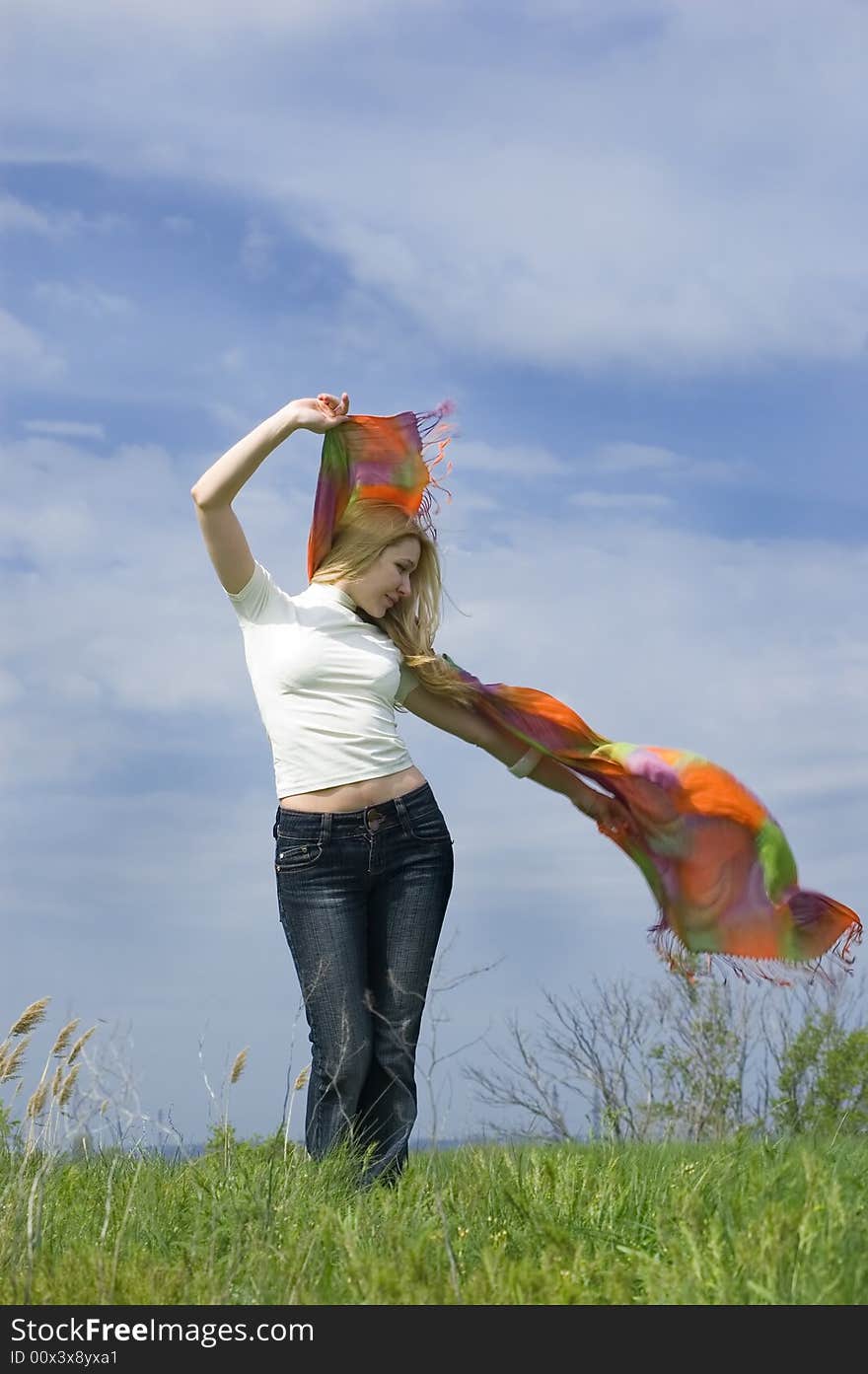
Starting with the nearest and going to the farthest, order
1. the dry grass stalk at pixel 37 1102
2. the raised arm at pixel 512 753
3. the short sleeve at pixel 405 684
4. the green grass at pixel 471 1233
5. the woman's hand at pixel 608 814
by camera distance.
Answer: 1. the green grass at pixel 471 1233
2. the dry grass stalk at pixel 37 1102
3. the short sleeve at pixel 405 684
4. the raised arm at pixel 512 753
5. the woman's hand at pixel 608 814

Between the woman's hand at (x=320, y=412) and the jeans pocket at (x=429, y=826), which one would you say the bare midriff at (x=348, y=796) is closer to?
the jeans pocket at (x=429, y=826)

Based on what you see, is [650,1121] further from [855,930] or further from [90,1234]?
[90,1234]

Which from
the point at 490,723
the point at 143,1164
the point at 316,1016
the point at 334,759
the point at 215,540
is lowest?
the point at 143,1164

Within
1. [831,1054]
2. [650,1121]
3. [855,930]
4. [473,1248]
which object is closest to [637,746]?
[855,930]

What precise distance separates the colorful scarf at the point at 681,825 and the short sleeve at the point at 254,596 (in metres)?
0.50

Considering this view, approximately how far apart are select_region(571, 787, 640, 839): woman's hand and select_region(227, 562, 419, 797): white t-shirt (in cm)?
106

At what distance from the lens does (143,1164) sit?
5488mm

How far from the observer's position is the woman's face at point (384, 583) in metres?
5.17

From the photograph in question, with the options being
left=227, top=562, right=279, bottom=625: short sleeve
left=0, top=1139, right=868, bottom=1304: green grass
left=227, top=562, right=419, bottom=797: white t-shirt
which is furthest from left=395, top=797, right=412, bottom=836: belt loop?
left=0, top=1139, right=868, bottom=1304: green grass

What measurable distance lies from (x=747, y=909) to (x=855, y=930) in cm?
43

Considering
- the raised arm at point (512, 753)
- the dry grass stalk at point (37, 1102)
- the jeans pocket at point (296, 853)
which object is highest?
the raised arm at point (512, 753)

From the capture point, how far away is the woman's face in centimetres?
517

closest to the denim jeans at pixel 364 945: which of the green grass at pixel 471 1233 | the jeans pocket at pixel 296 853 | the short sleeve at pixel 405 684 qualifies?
the jeans pocket at pixel 296 853

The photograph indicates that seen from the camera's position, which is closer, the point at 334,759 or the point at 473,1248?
the point at 473,1248
